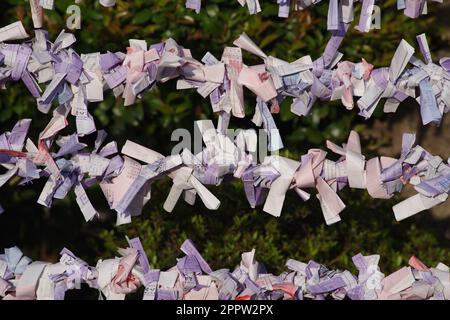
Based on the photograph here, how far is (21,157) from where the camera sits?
3.95 ft

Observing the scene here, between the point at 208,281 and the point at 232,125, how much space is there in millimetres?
1263

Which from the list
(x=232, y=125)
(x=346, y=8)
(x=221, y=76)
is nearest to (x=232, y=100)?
(x=221, y=76)

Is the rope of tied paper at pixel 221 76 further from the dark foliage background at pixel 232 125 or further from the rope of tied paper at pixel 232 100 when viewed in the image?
the dark foliage background at pixel 232 125

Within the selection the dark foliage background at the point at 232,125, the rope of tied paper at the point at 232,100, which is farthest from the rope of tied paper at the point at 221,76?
the dark foliage background at the point at 232,125

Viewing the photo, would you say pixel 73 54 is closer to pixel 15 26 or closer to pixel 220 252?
pixel 15 26

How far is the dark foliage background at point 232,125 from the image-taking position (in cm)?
192

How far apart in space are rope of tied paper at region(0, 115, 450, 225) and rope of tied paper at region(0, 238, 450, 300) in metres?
0.07

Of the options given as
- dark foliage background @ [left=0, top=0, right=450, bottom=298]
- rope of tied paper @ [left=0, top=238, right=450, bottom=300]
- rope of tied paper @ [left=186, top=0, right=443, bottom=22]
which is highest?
rope of tied paper @ [left=186, top=0, right=443, bottom=22]

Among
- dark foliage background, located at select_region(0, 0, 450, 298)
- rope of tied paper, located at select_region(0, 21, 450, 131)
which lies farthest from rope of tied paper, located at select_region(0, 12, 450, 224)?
dark foliage background, located at select_region(0, 0, 450, 298)

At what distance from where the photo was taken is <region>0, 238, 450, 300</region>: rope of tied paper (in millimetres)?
1160

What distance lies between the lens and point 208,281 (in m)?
1.17

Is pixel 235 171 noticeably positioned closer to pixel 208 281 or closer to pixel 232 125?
pixel 208 281

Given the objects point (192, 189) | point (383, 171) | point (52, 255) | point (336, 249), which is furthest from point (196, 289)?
point (52, 255)

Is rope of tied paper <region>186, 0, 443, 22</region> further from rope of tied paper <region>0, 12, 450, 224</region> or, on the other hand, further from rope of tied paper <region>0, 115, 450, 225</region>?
rope of tied paper <region>0, 115, 450, 225</region>
